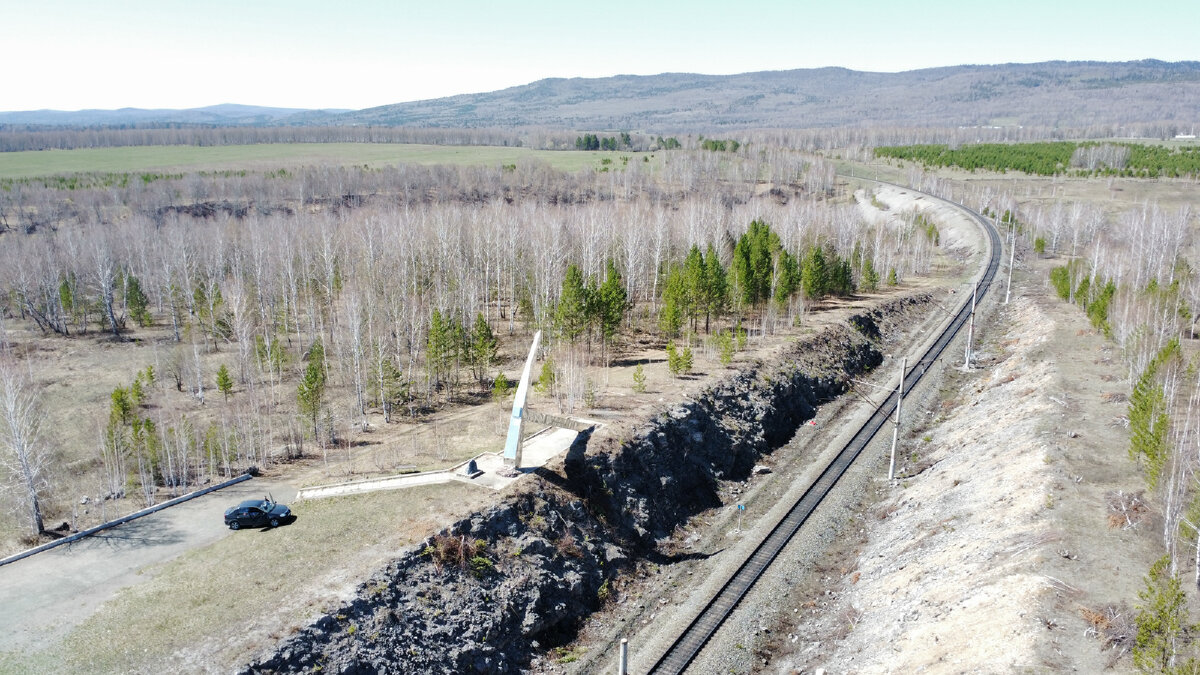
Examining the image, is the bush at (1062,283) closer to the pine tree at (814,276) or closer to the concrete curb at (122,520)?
the pine tree at (814,276)

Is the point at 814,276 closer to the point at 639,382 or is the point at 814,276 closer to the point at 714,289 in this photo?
the point at 714,289

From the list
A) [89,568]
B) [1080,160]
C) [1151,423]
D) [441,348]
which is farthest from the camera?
[1080,160]

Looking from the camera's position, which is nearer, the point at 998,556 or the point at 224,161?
the point at 998,556

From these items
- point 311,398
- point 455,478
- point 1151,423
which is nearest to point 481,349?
point 311,398

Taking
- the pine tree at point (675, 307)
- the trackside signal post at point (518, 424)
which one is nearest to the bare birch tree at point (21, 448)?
the trackside signal post at point (518, 424)

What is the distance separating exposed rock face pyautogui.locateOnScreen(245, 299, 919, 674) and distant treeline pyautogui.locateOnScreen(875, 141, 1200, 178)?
5480 inches

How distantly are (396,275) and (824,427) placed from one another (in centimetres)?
4470

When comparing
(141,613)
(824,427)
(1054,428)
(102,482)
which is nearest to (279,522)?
(141,613)

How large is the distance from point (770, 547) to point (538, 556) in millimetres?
11634

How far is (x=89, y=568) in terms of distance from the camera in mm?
28312

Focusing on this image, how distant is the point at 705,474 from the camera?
1697 inches

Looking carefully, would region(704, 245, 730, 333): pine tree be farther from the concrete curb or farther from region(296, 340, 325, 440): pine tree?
the concrete curb

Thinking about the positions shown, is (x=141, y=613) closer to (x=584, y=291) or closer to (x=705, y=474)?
(x=705, y=474)

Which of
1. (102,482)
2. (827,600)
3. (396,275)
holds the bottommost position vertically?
(827,600)
